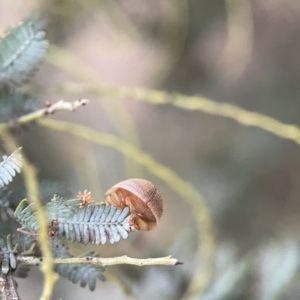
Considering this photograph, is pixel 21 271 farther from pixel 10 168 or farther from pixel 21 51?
pixel 21 51

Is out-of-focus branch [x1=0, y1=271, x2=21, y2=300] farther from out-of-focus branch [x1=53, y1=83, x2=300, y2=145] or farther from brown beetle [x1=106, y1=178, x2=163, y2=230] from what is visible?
out-of-focus branch [x1=53, y1=83, x2=300, y2=145]

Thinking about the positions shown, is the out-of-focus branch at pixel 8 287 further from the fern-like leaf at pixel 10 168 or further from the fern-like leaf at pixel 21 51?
the fern-like leaf at pixel 21 51

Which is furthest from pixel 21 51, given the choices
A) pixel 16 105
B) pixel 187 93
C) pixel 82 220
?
pixel 187 93

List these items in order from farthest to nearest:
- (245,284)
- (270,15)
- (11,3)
Result: 1. (270,15)
2. (11,3)
3. (245,284)

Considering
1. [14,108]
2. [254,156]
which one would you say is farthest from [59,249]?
[254,156]

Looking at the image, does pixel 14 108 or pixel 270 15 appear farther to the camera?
pixel 270 15

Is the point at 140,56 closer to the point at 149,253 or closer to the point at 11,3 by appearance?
the point at 11,3

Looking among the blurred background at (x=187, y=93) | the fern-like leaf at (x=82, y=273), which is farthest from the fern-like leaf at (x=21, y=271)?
the blurred background at (x=187, y=93)
